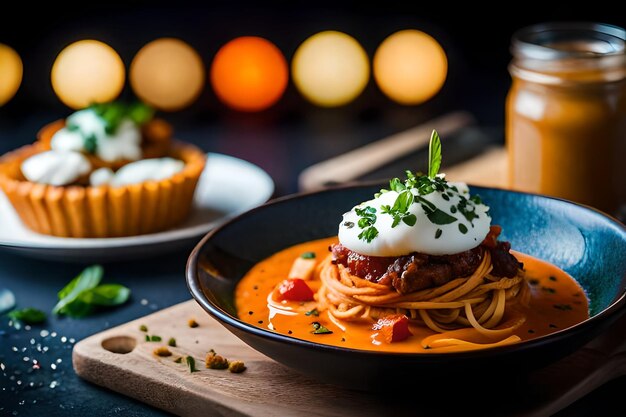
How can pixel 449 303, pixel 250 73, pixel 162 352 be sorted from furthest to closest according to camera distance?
pixel 250 73
pixel 162 352
pixel 449 303

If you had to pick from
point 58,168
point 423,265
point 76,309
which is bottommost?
point 76,309

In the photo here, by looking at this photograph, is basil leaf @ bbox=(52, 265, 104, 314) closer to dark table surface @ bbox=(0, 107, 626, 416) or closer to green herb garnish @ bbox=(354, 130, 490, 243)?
dark table surface @ bbox=(0, 107, 626, 416)

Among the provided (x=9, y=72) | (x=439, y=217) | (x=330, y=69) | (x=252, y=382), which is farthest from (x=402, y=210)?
(x=9, y=72)

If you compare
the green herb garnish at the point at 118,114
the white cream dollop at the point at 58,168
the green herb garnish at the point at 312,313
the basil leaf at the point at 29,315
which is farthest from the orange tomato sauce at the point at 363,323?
the green herb garnish at the point at 118,114

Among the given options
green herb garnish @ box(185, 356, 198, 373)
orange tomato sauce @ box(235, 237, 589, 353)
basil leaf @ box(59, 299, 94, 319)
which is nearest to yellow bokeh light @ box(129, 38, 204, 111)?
basil leaf @ box(59, 299, 94, 319)

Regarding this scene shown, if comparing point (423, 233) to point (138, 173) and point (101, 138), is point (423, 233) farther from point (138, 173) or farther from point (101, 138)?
point (101, 138)

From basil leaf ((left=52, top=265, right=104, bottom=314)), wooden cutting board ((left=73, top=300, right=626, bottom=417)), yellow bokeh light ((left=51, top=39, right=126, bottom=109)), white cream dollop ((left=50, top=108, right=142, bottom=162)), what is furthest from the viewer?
yellow bokeh light ((left=51, top=39, right=126, bottom=109))

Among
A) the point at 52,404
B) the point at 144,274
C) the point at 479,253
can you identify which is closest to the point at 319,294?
the point at 479,253
